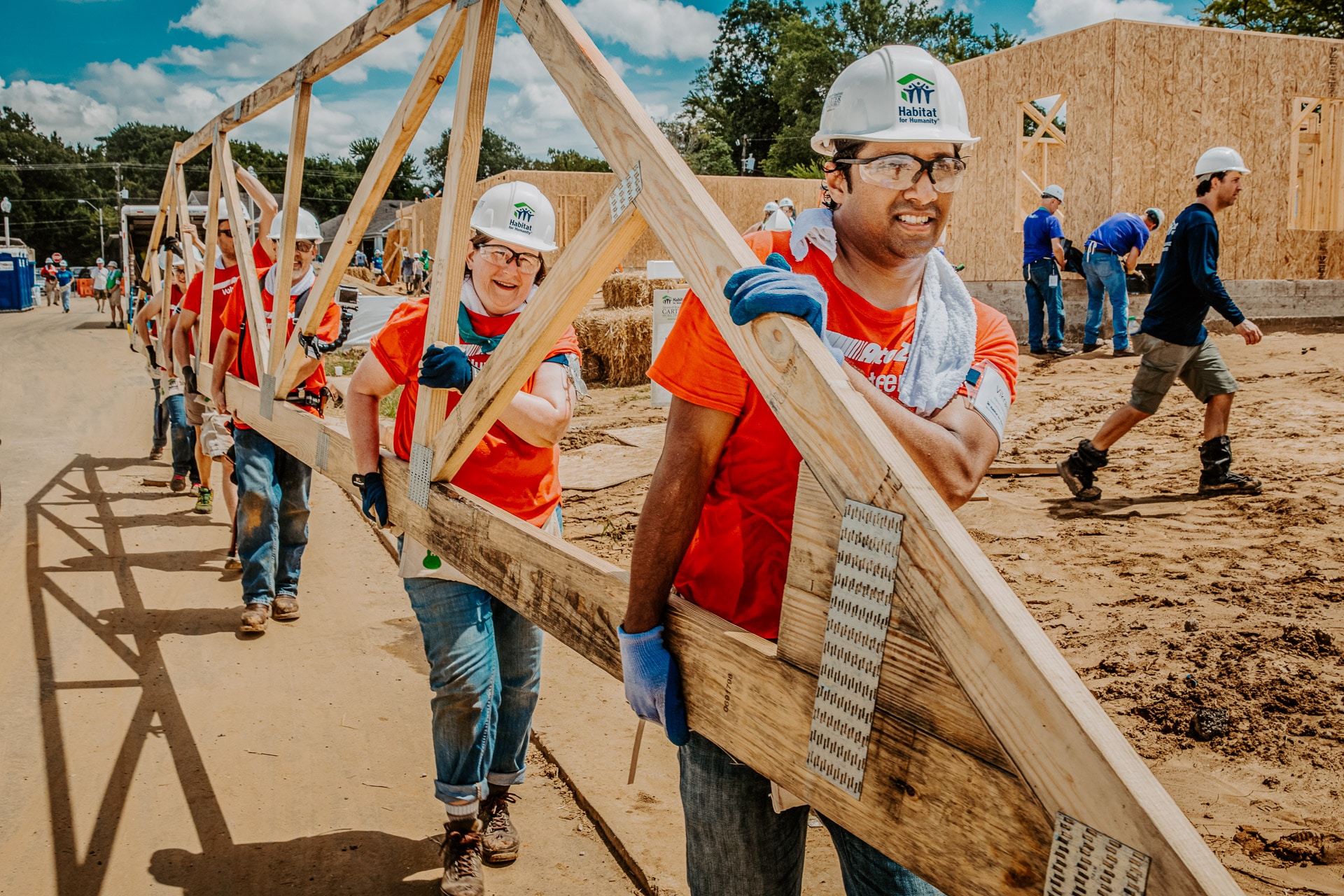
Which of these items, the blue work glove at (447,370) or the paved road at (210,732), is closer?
the blue work glove at (447,370)

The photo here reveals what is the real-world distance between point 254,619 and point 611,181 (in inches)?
872

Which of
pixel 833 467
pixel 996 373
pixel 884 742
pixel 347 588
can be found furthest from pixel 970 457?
pixel 347 588

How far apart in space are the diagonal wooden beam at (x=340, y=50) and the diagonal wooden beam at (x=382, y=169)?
13 centimetres

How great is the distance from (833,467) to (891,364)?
494mm

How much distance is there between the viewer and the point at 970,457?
5.22ft

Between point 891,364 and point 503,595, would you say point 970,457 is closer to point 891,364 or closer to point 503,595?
point 891,364

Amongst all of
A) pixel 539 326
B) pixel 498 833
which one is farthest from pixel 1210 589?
pixel 539 326

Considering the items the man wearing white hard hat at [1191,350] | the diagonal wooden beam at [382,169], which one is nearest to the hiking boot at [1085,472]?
the man wearing white hard hat at [1191,350]

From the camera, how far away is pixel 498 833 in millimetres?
3152

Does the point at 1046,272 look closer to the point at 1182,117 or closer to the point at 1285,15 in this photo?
the point at 1182,117

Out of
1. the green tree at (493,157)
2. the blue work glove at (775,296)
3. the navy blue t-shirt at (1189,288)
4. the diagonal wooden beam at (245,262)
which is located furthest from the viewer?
the green tree at (493,157)

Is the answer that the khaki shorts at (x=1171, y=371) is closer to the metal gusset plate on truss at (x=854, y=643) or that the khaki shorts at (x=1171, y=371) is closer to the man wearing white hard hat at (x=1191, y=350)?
the man wearing white hard hat at (x=1191, y=350)

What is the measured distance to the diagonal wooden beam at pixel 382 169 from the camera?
264 cm

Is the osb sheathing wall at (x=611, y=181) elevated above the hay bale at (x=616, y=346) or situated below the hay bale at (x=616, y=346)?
above
